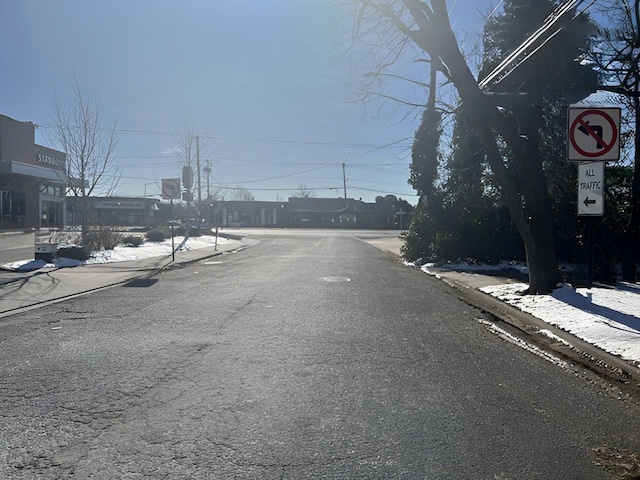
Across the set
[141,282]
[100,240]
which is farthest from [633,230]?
[100,240]

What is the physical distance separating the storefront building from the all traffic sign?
145 ft

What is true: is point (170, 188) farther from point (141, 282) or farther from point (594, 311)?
point (594, 311)

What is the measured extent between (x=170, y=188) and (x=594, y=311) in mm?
16251

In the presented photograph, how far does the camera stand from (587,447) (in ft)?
13.8

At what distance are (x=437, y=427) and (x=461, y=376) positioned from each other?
1.59 meters

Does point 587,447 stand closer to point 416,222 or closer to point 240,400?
point 240,400

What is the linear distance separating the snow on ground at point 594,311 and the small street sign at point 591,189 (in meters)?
1.59

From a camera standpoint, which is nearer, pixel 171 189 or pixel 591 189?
pixel 591 189

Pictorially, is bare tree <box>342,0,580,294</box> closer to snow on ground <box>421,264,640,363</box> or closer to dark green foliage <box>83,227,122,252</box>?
snow on ground <box>421,264,640,363</box>

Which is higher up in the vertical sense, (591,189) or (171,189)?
(171,189)

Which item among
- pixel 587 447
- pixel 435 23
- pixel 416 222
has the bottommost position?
pixel 587 447

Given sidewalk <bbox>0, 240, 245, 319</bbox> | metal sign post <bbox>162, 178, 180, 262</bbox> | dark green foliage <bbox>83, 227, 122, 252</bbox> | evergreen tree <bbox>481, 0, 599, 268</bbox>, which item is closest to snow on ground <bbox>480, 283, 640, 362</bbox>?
evergreen tree <bbox>481, 0, 599, 268</bbox>

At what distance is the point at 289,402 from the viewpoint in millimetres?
5078

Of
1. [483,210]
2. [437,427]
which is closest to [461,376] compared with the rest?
[437,427]
